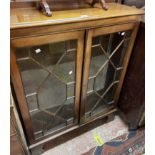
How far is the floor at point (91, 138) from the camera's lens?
131 cm

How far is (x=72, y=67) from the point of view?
99 cm

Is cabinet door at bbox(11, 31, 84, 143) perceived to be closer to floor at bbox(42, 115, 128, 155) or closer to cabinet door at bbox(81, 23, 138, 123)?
cabinet door at bbox(81, 23, 138, 123)

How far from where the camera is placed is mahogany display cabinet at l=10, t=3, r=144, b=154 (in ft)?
2.56

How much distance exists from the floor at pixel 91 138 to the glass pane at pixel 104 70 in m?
0.21

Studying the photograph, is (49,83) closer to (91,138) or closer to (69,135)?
(69,135)

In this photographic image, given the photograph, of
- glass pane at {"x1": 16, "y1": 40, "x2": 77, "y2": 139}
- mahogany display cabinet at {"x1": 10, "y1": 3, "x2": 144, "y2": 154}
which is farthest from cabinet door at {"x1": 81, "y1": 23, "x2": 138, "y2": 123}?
glass pane at {"x1": 16, "y1": 40, "x2": 77, "y2": 139}

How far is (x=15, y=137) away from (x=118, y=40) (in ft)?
2.91

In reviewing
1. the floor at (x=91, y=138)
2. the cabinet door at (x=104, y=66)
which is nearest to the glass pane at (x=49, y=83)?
the cabinet door at (x=104, y=66)

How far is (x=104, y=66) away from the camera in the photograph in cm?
114

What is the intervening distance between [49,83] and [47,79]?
0.04 meters

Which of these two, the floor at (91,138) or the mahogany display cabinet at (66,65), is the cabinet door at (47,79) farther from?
the floor at (91,138)
